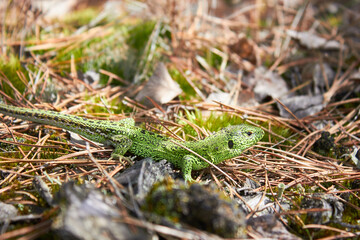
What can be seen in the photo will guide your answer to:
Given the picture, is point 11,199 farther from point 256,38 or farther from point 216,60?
point 256,38

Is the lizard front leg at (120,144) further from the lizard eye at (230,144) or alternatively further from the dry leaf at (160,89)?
the lizard eye at (230,144)

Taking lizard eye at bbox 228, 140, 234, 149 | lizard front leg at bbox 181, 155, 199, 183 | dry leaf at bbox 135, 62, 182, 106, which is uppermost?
dry leaf at bbox 135, 62, 182, 106

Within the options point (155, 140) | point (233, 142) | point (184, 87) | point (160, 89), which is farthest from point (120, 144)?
point (184, 87)

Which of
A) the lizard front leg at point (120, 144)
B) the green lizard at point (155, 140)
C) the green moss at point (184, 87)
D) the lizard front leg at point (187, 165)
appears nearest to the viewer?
the lizard front leg at point (187, 165)

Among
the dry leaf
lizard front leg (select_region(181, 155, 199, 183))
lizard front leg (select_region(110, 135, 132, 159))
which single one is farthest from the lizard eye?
the dry leaf

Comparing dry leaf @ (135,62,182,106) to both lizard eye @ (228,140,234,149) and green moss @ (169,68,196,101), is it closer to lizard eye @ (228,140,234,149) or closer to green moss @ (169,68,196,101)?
green moss @ (169,68,196,101)

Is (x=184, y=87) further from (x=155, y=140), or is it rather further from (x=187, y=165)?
(x=187, y=165)

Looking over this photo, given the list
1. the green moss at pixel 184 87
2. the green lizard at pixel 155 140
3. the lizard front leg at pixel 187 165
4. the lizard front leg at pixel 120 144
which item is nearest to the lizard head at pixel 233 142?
the green lizard at pixel 155 140
